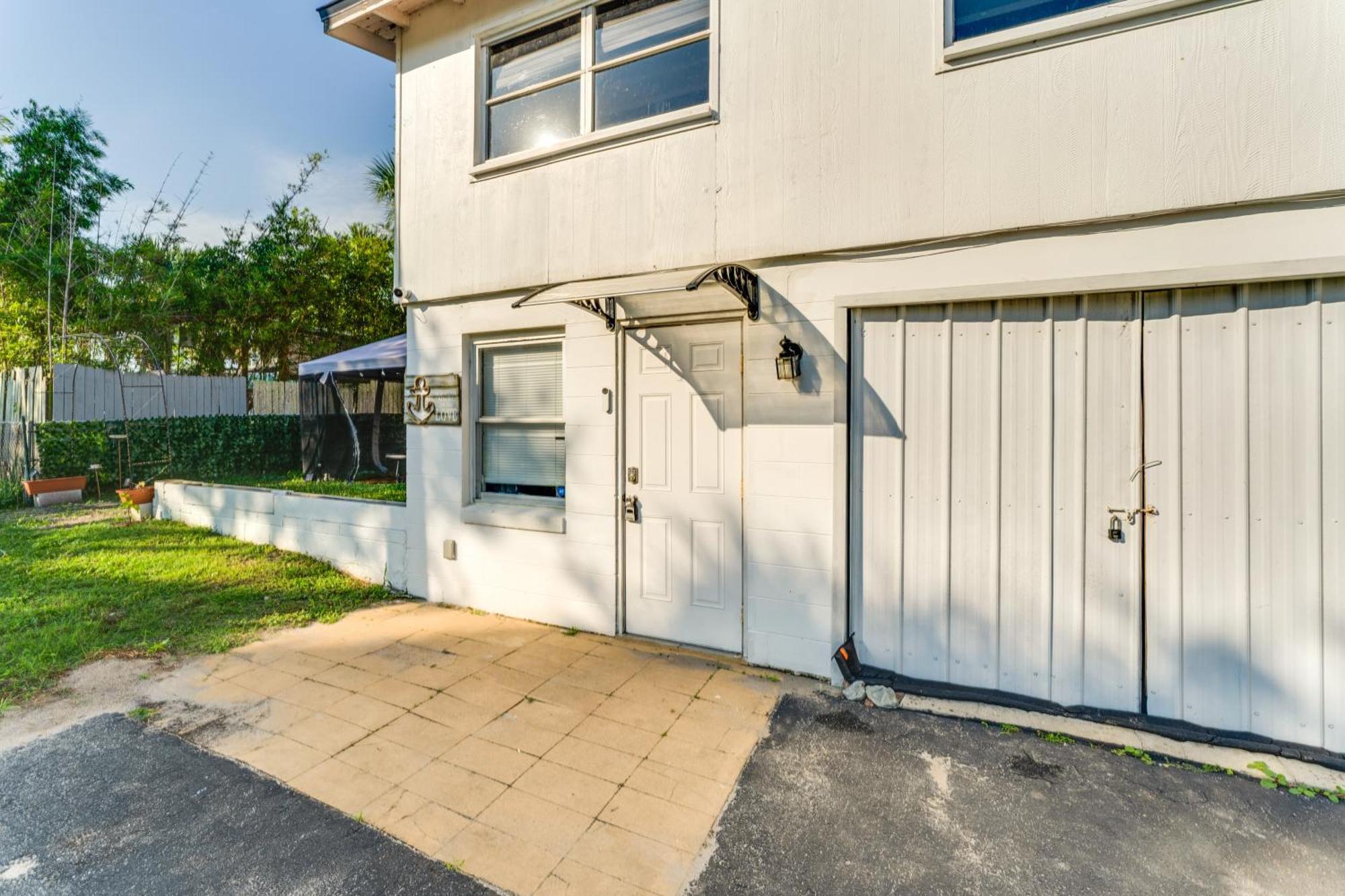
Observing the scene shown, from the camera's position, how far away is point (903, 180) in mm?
3109

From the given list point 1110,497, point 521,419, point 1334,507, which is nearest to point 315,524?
point 521,419

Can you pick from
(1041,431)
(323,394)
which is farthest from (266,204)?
(1041,431)

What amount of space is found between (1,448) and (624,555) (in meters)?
11.2

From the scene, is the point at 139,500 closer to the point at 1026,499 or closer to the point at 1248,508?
the point at 1026,499

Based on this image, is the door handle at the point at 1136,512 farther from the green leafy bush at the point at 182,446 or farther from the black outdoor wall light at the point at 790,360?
the green leafy bush at the point at 182,446

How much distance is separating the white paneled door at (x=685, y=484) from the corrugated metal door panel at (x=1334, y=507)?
8.60 ft

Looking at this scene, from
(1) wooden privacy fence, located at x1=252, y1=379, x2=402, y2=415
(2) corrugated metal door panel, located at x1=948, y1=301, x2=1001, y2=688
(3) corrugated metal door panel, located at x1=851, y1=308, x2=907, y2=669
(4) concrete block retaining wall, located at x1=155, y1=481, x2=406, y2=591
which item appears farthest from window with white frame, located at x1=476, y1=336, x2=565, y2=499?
(1) wooden privacy fence, located at x1=252, y1=379, x2=402, y2=415

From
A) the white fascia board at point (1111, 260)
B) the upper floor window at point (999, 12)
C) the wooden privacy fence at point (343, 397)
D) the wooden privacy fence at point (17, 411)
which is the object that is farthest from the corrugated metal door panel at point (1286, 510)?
the wooden privacy fence at point (17, 411)

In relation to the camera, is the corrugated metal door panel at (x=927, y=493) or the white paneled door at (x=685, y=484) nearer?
the corrugated metal door panel at (x=927, y=493)

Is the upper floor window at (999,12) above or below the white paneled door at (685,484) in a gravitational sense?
above

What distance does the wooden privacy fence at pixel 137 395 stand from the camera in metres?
9.27

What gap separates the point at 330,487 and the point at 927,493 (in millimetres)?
8321

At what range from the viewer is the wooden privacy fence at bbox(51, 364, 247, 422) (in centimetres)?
927

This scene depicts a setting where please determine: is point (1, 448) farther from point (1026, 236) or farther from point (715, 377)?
point (1026, 236)
